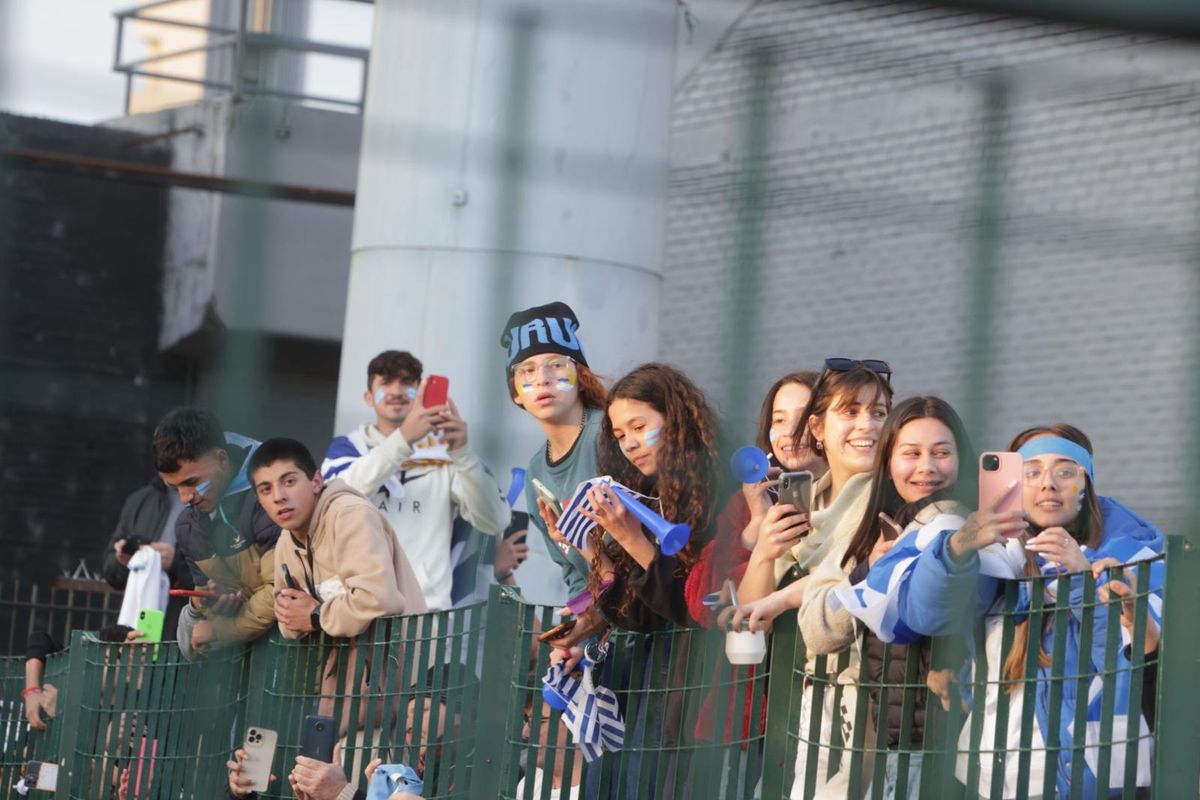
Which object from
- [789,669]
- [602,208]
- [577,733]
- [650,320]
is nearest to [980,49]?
[602,208]

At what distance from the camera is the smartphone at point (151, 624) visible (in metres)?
6.61

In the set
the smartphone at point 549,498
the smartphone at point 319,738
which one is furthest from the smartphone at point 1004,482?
the smartphone at point 319,738

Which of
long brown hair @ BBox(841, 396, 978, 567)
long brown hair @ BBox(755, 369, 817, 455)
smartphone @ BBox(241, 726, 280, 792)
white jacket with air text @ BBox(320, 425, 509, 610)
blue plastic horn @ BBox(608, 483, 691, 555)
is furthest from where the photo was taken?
white jacket with air text @ BBox(320, 425, 509, 610)

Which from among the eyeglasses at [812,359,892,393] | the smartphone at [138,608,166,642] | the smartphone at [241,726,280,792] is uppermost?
the eyeglasses at [812,359,892,393]

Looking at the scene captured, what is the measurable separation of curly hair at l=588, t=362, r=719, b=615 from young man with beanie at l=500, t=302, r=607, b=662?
1.08ft

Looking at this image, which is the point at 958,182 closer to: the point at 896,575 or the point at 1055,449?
the point at 896,575

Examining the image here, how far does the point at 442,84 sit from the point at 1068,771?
65.0 inches

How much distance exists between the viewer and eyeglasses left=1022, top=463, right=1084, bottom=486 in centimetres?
399

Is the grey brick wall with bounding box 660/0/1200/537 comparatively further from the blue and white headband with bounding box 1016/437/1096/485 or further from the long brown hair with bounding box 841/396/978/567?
the blue and white headband with bounding box 1016/437/1096/485

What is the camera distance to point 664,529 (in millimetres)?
3754

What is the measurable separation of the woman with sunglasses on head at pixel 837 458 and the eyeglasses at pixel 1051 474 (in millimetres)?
342

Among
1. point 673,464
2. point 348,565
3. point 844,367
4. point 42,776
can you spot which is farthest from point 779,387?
point 42,776

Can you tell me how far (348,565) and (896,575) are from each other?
2034mm

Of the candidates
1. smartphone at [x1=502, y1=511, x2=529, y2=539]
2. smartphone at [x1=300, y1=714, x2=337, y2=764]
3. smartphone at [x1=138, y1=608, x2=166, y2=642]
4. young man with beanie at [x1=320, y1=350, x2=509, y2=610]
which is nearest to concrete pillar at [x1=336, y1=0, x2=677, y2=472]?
smartphone at [x1=300, y1=714, x2=337, y2=764]
